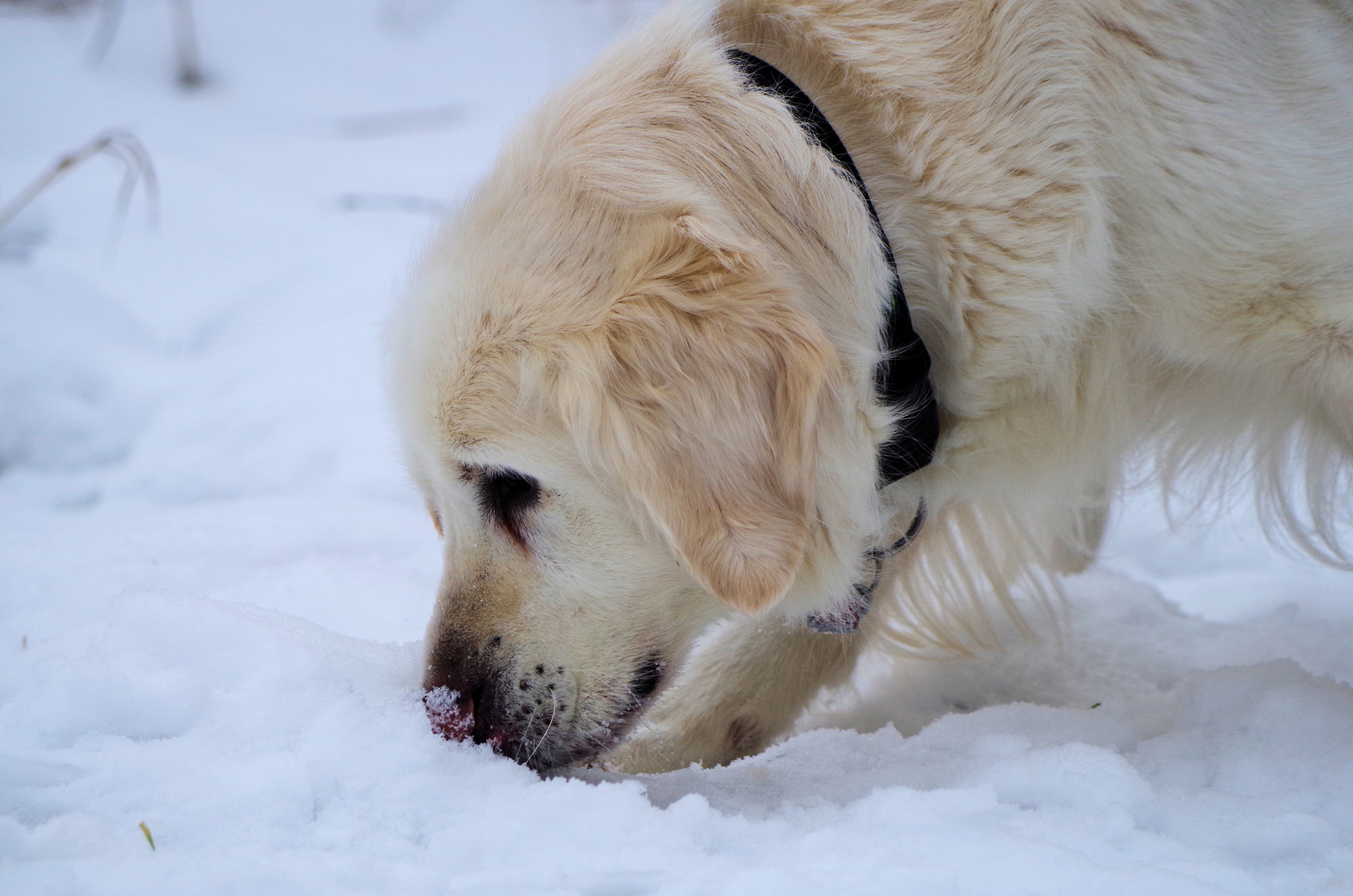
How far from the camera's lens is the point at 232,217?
15.1 feet

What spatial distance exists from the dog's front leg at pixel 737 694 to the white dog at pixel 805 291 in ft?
1.24

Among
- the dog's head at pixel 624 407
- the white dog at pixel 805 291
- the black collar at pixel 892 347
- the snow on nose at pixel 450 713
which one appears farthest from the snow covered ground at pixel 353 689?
the black collar at pixel 892 347

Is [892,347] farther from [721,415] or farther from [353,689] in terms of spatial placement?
[353,689]

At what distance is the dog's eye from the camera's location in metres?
1.63

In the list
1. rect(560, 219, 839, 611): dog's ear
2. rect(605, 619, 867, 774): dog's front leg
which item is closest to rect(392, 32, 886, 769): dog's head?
rect(560, 219, 839, 611): dog's ear

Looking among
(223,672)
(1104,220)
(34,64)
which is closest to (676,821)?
(223,672)

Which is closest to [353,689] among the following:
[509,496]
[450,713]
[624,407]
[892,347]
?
[450,713]

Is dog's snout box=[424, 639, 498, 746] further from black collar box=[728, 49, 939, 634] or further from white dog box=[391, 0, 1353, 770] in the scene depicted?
black collar box=[728, 49, 939, 634]

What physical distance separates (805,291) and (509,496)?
0.57 meters

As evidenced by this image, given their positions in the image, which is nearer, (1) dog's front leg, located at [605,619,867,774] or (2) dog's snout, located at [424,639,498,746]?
(2) dog's snout, located at [424,639,498,746]

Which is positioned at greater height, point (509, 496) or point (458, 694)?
point (509, 496)

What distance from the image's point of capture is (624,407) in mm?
1478

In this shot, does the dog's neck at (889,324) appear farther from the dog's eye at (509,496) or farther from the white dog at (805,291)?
the dog's eye at (509,496)

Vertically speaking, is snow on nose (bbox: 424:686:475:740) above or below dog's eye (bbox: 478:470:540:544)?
below
